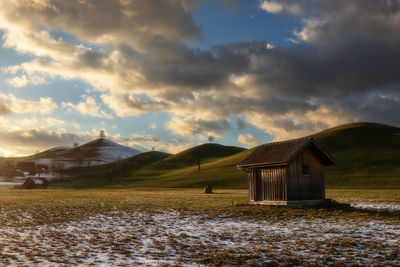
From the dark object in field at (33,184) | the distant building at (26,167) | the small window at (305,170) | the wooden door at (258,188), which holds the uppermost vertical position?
the distant building at (26,167)

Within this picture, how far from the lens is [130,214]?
78.6ft

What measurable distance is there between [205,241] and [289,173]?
53.7ft

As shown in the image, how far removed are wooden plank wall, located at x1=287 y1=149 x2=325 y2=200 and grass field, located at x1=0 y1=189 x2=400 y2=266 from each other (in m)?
5.53

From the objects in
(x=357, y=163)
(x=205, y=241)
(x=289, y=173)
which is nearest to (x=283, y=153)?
(x=289, y=173)

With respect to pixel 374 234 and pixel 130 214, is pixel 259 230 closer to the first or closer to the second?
pixel 374 234

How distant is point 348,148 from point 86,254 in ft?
318

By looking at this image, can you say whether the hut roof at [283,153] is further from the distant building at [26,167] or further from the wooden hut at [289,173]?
the distant building at [26,167]

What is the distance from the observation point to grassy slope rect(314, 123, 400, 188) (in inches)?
2702

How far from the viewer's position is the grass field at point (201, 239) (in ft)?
35.9

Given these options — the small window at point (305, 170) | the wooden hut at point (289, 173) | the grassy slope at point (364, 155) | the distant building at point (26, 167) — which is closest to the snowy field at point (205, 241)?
the wooden hut at point (289, 173)

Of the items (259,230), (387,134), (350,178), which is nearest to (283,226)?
(259,230)

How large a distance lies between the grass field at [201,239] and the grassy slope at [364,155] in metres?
51.5

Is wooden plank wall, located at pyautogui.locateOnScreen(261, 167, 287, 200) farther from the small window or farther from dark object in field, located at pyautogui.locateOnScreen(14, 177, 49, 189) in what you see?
dark object in field, located at pyautogui.locateOnScreen(14, 177, 49, 189)

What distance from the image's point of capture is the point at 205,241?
14125 millimetres
